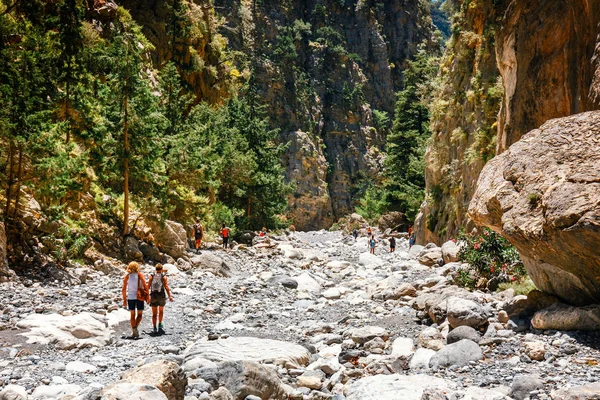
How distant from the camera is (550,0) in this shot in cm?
1203

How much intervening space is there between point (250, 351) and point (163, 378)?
2631mm

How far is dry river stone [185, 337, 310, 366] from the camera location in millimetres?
7383

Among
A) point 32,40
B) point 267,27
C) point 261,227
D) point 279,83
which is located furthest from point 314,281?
point 267,27

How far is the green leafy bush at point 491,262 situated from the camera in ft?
36.6

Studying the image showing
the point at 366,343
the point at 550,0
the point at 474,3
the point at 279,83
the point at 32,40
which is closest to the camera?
the point at 366,343

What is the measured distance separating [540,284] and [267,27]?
66.9 m

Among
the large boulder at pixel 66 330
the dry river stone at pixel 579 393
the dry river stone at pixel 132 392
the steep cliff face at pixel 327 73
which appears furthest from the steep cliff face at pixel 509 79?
the steep cliff face at pixel 327 73

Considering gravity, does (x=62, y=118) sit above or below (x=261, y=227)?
above

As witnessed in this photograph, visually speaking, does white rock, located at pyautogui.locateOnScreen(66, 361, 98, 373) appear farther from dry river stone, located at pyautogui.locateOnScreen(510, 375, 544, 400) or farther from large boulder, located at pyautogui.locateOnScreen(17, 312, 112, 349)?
dry river stone, located at pyautogui.locateOnScreen(510, 375, 544, 400)

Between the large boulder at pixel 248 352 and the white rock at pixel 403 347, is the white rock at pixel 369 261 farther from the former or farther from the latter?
the large boulder at pixel 248 352

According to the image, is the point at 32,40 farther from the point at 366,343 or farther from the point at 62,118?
the point at 366,343

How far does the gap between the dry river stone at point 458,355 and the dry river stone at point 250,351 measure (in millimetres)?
2184

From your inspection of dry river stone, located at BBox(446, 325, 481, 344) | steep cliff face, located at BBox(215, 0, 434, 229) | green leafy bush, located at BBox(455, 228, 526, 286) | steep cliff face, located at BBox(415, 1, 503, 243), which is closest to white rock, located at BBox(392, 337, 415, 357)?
dry river stone, located at BBox(446, 325, 481, 344)

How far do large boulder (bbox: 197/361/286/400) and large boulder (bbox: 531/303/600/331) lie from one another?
4454mm
